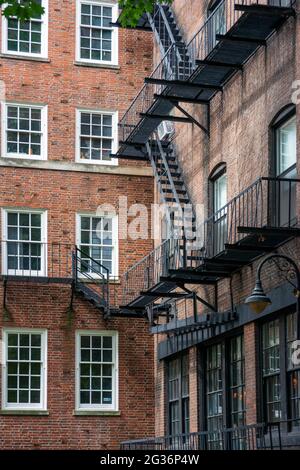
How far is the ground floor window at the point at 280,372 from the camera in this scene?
24.5 meters

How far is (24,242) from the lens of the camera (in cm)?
3444

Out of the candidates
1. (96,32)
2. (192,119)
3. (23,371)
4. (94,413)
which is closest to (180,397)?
(94,413)

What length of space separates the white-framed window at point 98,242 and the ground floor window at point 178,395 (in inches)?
139

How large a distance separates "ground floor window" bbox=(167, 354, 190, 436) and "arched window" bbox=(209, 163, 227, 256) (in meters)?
4.43

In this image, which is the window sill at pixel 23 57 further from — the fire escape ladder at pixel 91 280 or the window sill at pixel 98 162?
the fire escape ladder at pixel 91 280

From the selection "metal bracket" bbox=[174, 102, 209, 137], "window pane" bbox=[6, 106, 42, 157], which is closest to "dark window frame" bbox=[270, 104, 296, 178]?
"metal bracket" bbox=[174, 102, 209, 137]

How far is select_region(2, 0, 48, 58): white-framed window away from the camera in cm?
3556

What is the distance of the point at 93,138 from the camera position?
35.8 m

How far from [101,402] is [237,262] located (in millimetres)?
9138

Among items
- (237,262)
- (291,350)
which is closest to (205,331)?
(237,262)

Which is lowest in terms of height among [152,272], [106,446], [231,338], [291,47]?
[106,446]

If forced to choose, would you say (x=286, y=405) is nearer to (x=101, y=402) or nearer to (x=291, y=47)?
(x=291, y=47)

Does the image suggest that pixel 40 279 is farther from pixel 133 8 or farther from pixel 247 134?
pixel 133 8

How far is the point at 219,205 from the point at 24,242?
7159mm
